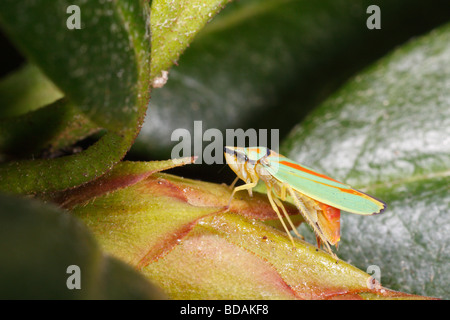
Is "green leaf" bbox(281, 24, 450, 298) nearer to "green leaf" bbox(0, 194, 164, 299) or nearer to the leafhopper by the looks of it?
the leafhopper

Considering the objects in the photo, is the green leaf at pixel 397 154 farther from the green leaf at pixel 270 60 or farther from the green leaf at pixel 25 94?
the green leaf at pixel 25 94

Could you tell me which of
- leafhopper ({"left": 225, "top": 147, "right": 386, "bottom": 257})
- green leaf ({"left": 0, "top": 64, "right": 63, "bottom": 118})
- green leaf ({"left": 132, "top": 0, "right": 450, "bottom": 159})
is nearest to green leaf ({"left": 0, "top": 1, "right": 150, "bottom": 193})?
leafhopper ({"left": 225, "top": 147, "right": 386, "bottom": 257})

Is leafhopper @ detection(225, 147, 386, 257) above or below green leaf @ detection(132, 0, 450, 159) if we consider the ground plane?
below

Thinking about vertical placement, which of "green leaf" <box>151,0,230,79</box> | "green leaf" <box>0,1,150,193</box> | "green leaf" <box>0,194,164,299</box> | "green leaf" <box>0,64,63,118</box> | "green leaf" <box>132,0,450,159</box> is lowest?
"green leaf" <box>0,194,164,299</box>

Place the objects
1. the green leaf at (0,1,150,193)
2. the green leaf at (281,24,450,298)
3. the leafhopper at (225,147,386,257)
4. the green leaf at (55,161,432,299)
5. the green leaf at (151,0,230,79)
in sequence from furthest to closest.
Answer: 1. the green leaf at (281,24,450,298)
2. the leafhopper at (225,147,386,257)
3. the green leaf at (151,0,230,79)
4. the green leaf at (55,161,432,299)
5. the green leaf at (0,1,150,193)

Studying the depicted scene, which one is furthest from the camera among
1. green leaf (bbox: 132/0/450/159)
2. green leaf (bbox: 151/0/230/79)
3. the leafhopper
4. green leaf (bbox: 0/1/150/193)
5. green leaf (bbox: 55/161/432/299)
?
green leaf (bbox: 132/0/450/159)

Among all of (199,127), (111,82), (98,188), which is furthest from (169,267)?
(199,127)

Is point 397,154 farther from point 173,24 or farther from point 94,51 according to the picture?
point 94,51
